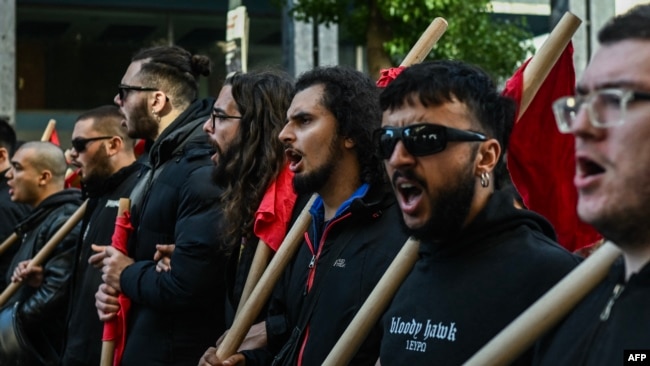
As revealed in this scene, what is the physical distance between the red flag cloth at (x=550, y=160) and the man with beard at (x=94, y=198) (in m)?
2.79

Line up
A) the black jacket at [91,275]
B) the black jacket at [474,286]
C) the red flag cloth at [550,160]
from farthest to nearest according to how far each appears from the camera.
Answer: the black jacket at [91,275] → the red flag cloth at [550,160] → the black jacket at [474,286]

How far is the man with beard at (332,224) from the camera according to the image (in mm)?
4371

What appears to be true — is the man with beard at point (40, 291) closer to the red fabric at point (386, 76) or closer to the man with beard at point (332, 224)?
the man with beard at point (332, 224)

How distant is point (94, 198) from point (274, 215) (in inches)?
82.3

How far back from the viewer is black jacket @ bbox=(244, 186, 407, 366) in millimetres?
4352

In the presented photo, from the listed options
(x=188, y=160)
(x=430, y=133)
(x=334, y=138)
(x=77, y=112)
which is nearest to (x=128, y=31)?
(x=77, y=112)

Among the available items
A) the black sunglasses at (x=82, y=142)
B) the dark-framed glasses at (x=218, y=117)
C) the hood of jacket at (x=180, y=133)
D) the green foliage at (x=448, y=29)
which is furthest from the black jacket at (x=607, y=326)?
the green foliage at (x=448, y=29)

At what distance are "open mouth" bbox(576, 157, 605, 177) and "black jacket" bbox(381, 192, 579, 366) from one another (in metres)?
0.67

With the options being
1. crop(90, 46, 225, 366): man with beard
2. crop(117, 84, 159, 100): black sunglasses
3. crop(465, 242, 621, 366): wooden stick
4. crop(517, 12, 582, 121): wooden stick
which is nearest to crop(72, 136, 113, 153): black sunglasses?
crop(117, 84, 159, 100): black sunglasses

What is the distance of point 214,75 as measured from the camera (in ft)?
60.7

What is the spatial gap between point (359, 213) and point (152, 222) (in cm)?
167

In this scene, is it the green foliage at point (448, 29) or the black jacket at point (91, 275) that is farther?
the green foliage at point (448, 29)

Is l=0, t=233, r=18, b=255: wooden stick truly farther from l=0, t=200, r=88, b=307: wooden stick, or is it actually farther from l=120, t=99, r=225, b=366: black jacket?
l=120, t=99, r=225, b=366: black jacket

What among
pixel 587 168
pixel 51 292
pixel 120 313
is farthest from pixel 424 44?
pixel 51 292
